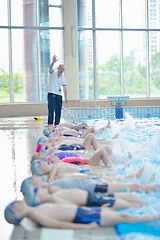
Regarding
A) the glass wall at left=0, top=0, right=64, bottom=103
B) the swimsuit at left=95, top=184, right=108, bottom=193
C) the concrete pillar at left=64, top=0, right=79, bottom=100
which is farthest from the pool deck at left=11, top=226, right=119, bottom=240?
the glass wall at left=0, top=0, right=64, bottom=103

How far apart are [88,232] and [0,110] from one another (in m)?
11.3

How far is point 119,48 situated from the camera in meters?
14.5

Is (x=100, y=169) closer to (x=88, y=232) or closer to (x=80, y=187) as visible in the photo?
(x=80, y=187)

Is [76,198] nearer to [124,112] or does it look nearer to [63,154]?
[63,154]

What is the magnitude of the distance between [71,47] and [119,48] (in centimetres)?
211

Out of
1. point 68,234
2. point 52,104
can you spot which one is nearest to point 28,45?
point 52,104

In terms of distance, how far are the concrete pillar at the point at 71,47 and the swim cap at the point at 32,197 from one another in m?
10.9

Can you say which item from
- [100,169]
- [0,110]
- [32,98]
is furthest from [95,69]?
[100,169]

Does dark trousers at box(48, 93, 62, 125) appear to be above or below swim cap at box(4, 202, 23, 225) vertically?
above

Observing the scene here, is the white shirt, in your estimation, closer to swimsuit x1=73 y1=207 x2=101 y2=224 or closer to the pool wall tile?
the pool wall tile

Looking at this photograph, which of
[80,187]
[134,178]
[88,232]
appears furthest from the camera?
[134,178]

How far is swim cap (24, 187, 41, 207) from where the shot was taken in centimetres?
266

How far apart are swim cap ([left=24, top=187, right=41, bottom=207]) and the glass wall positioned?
11.1 m

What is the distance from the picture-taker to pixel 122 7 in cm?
1452
